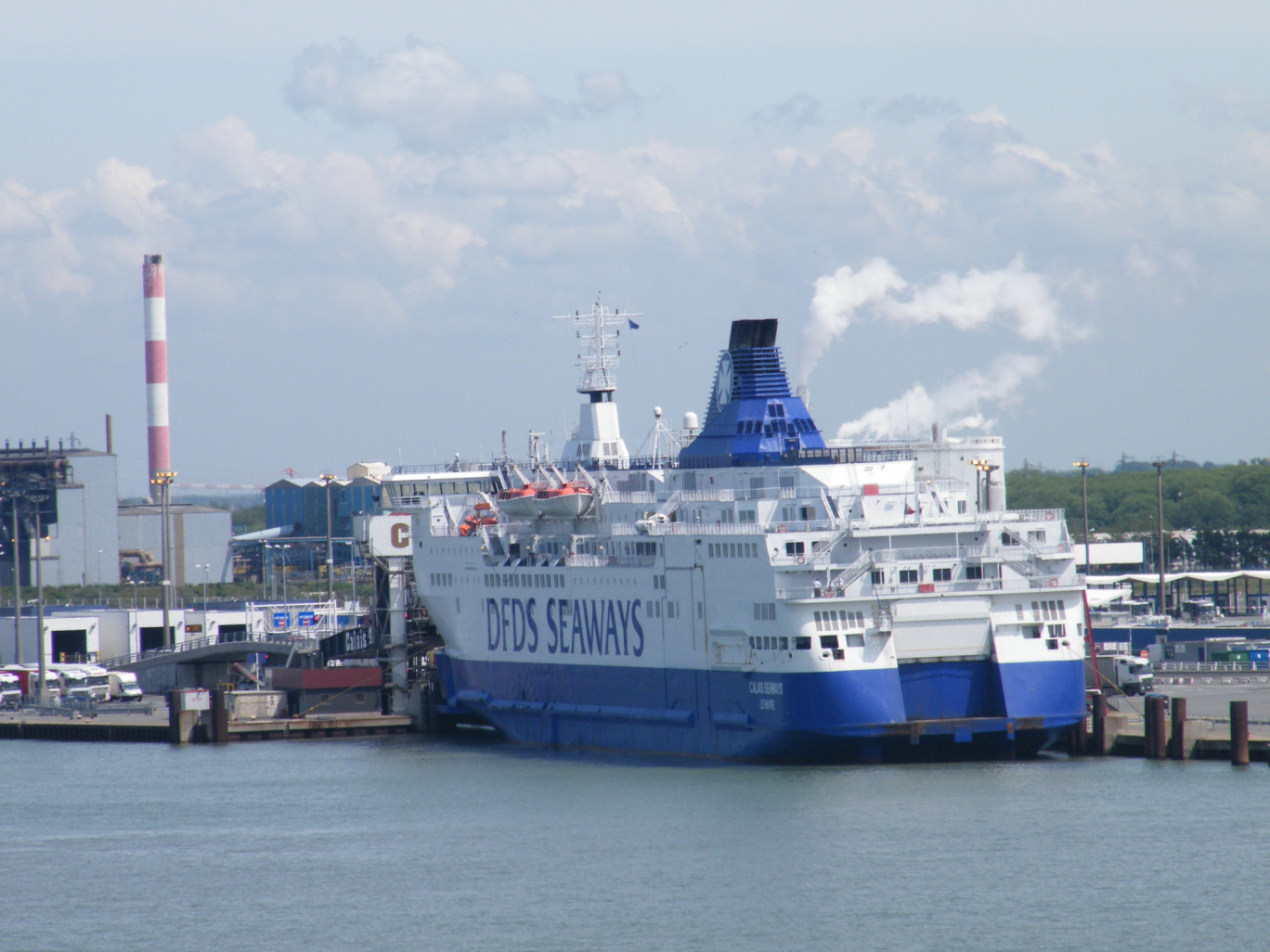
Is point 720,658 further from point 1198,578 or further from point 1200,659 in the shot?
point 1198,578

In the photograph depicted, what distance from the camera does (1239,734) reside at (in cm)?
4653

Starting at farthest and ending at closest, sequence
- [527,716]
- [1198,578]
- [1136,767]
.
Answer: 1. [1198,578]
2. [527,716]
3. [1136,767]

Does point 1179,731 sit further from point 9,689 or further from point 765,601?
point 9,689

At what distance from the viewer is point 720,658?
4819 centimetres

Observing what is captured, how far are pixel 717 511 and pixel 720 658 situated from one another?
3.55 m

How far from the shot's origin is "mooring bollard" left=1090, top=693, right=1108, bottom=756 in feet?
162

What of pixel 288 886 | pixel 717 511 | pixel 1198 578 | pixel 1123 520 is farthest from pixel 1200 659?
pixel 1123 520

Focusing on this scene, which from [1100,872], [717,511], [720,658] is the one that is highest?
[717,511]

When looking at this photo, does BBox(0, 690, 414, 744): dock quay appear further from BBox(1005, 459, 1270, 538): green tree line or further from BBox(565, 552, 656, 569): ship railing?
BBox(1005, 459, 1270, 538): green tree line

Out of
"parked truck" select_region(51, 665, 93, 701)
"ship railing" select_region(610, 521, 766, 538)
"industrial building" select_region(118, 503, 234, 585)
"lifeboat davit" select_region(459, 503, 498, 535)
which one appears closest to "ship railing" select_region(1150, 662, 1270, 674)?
Result: "lifeboat davit" select_region(459, 503, 498, 535)

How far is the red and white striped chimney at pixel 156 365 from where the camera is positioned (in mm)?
123375

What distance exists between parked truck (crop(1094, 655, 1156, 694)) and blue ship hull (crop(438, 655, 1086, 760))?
1489cm

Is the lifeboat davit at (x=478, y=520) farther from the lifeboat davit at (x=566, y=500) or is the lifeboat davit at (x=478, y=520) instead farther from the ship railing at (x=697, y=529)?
the ship railing at (x=697, y=529)

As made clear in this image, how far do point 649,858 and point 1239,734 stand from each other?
15.2 metres
